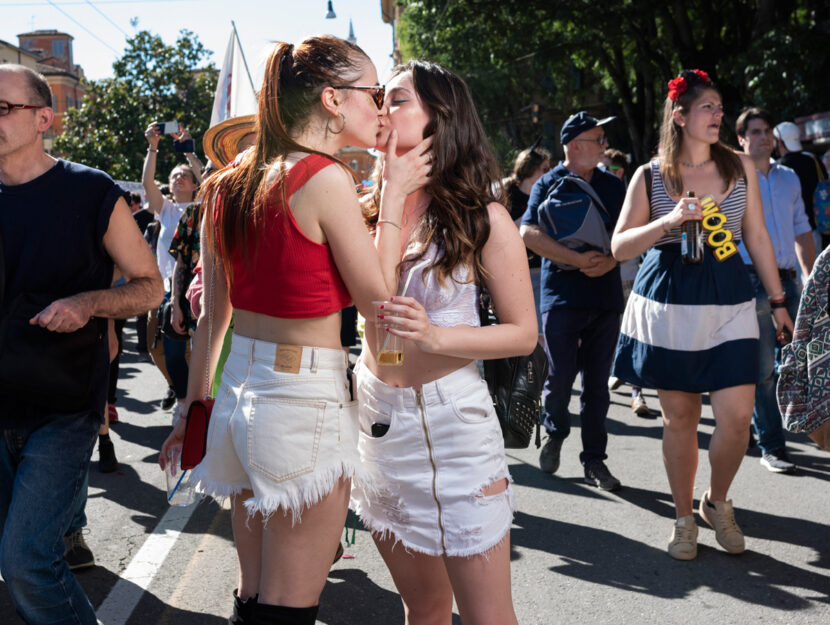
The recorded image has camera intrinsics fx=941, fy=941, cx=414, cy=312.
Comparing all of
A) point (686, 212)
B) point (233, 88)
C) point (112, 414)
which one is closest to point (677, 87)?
point (686, 212)

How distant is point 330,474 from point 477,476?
1.50ft

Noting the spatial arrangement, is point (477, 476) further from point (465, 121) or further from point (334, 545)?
point (465, 121)

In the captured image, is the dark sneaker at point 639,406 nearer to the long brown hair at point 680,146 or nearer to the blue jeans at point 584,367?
the blue jeans at point 584,367

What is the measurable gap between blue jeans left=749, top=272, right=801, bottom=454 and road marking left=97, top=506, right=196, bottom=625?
3.61 meters

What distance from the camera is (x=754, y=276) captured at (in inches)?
230

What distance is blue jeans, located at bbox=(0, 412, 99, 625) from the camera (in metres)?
2.86

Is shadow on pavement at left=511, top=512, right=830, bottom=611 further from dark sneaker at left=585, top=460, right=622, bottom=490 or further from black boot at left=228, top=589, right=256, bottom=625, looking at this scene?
black boot at left=228, top=589, right=256, bottom=625

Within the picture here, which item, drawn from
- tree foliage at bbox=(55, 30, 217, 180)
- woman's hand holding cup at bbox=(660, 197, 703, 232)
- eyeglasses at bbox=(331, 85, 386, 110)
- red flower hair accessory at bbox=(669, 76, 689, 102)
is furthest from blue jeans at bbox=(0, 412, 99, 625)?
tree foliage at bbox=(55, 30, 217, 180)

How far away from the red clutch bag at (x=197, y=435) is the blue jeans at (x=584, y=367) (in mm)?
3640

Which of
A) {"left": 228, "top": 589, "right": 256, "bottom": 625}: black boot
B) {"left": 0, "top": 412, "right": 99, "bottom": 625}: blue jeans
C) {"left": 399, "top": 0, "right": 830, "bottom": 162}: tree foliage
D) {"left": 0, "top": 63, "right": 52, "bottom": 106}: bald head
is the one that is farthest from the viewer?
{"left": 399, "top": 0, "right": 830, "bottom": 162}: tree foliage

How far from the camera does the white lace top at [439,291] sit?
259cm

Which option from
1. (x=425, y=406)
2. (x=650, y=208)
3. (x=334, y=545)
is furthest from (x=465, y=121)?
(x=650, y=208)

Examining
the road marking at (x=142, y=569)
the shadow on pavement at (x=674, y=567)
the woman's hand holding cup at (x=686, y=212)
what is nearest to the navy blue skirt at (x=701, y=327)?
the woman's hand holding cup at (x=686, y=212)

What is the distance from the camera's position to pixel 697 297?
4355mm
